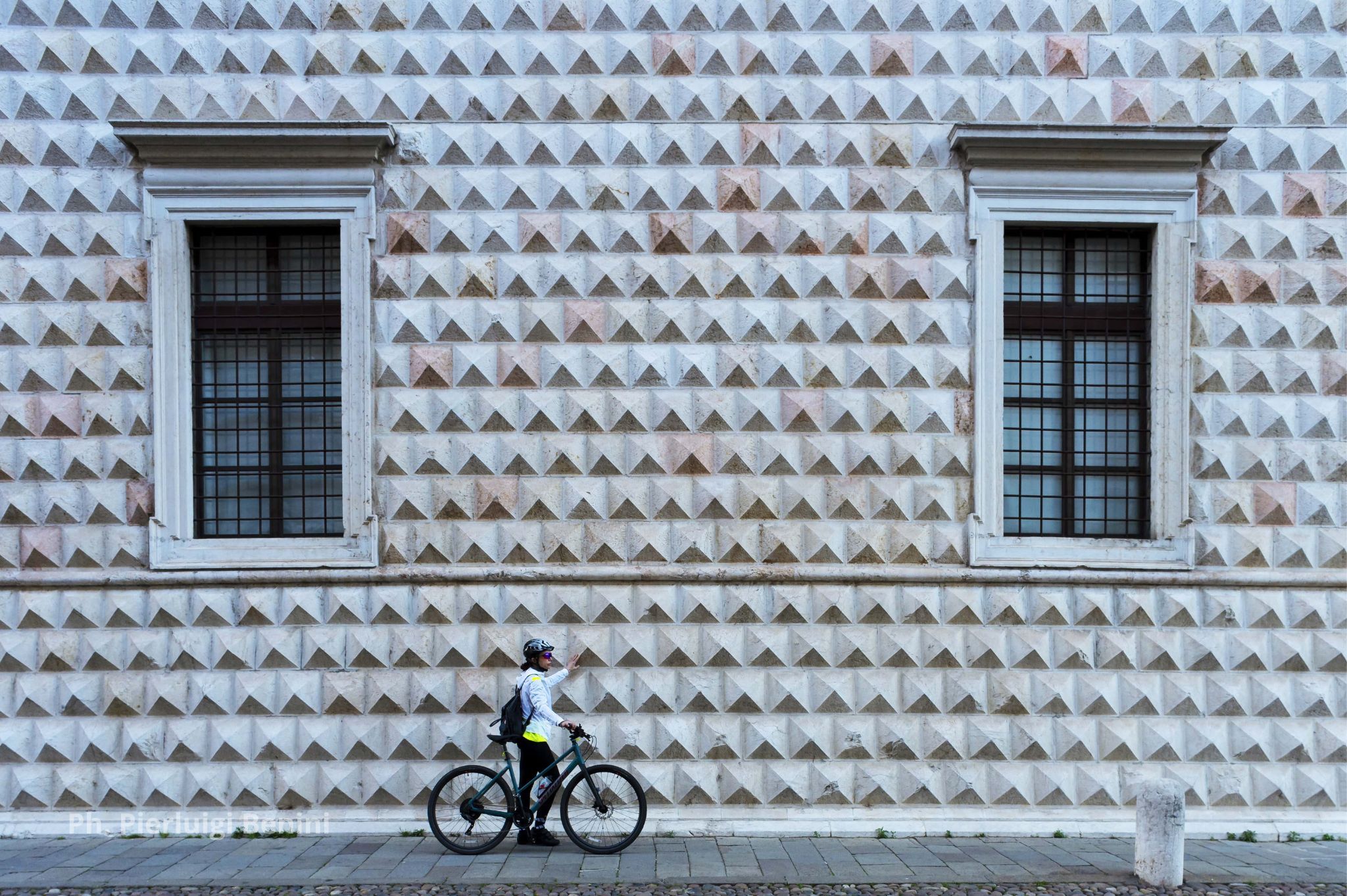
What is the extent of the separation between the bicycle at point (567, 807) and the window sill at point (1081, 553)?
3204mm

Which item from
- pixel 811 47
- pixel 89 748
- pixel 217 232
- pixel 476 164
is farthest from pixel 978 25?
pixel 89 748

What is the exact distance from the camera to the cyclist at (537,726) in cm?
660

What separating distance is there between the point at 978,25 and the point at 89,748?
8.90 meters

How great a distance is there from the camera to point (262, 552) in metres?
7.40

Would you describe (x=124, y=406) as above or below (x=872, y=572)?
above

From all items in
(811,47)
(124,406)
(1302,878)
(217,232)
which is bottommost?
(1302,878)

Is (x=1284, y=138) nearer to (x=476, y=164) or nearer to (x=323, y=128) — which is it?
(x=476, y=164)

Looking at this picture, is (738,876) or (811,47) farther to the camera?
(811,47)

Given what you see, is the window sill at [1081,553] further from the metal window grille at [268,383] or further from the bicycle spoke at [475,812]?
the metal window grille at [268,383]

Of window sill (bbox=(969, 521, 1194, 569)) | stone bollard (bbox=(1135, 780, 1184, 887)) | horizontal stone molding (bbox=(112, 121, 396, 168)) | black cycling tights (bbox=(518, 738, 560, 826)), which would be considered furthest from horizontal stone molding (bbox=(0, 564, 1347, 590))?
horizontal stone molding (bbox=(112, 121, 396, 168))

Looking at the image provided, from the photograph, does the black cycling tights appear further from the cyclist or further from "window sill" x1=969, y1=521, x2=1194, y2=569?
"window sill" x1=969, y1=521, x2=1194, y2=569

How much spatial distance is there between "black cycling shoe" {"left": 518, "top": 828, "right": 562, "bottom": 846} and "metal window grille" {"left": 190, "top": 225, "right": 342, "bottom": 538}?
284 cm

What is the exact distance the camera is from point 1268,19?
294 inches

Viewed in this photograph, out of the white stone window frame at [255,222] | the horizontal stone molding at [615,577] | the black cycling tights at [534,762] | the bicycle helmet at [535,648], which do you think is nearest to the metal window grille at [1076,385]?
the horizontal stone molding at [615,577]
